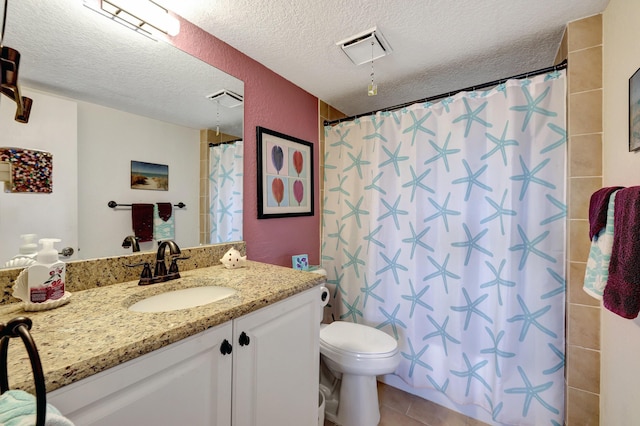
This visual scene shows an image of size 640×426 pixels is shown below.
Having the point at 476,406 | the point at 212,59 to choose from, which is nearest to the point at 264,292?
the point at 212,59

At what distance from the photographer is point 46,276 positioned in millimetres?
771

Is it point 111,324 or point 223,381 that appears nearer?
point 111,324

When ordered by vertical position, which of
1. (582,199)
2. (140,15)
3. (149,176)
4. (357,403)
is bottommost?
(357,403)

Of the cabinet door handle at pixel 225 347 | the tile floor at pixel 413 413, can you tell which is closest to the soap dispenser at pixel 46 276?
the cabinet door handle at pixel 225 347

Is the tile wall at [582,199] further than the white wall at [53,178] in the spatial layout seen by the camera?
Yes

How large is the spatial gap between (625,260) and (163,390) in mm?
1409

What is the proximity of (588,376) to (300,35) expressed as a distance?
2263 millimetres

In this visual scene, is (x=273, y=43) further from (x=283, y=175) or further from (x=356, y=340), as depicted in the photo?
(x=356, y=340)

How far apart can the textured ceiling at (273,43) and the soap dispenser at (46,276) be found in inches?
23.7

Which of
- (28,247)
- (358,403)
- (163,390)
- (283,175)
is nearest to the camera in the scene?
(163,390)

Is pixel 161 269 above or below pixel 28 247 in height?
below

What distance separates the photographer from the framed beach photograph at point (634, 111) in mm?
910

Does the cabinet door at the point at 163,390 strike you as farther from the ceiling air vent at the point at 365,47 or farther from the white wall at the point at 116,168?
the ceiling air vent at the point at 365,47

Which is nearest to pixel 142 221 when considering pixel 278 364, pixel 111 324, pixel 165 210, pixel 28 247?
pixel 165 210
